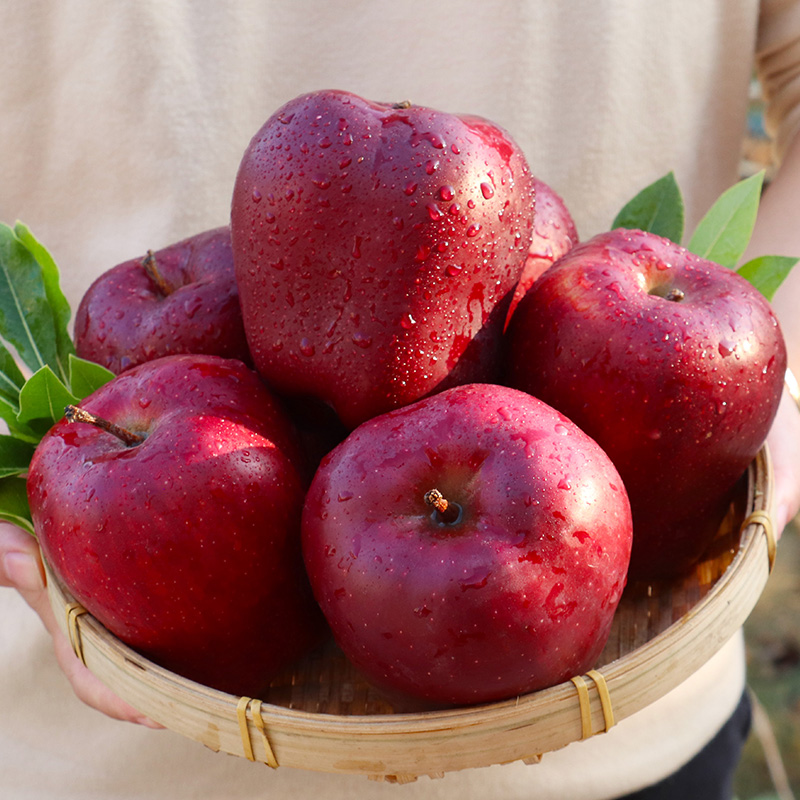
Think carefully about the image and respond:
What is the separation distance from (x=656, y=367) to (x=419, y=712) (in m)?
0.30

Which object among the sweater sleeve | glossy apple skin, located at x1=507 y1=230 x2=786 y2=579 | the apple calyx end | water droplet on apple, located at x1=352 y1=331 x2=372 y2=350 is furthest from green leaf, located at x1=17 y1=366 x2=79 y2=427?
the sweater sleeve

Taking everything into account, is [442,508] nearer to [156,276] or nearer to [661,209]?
[156,276]

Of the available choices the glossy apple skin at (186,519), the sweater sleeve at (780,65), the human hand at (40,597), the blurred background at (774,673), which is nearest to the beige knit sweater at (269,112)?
the sweater sleeve at (780,65)

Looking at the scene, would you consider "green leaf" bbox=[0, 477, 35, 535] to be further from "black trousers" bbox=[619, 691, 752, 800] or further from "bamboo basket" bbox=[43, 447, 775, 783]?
"black trousers" bbox=[619, 691, 752, 800]

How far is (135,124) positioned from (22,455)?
0.49 m

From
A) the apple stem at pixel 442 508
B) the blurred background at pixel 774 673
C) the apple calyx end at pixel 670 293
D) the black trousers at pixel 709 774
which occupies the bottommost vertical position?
the blurred background at pixel 774 673

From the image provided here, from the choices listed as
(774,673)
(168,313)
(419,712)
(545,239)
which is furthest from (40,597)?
(774,673)

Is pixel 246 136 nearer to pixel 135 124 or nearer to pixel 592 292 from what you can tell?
pixel 135 124

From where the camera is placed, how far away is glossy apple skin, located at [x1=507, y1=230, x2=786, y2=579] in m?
0.65

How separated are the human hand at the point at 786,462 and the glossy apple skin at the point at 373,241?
1.12 feet

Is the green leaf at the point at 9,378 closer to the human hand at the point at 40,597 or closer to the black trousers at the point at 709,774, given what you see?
the human hand at the point at 40,597

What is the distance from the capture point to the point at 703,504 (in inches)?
28.4

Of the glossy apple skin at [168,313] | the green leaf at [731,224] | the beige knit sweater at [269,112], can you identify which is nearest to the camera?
the glossy apple skin at [168,313]

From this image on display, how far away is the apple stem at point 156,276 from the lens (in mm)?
792
